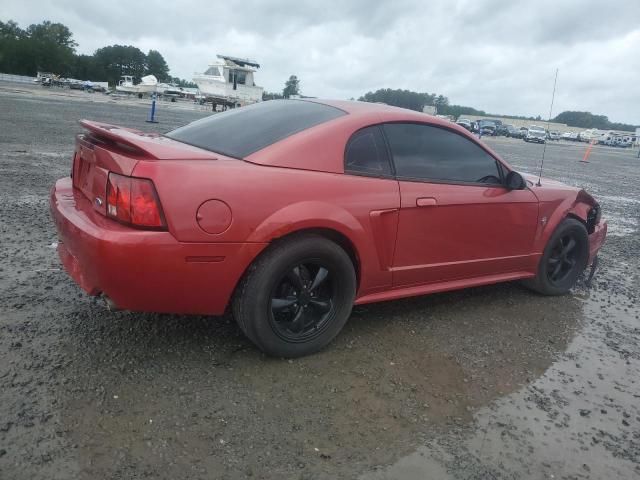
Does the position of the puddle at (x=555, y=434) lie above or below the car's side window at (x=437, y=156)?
below

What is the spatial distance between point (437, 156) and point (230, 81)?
5000 cm

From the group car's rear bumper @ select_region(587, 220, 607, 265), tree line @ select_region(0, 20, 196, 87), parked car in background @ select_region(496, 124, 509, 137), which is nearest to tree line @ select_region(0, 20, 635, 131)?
tree line @ select_region(0, 20, 196, 87)

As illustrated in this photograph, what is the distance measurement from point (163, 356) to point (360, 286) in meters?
1.25

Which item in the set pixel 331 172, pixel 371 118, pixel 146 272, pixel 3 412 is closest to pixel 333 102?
pixel 371 118

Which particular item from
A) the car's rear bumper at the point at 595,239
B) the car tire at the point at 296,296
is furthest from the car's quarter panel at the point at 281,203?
the car's rear bumper at the point at 595,239

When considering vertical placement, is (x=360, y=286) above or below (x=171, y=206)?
below

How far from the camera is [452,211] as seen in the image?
3578 millimetres

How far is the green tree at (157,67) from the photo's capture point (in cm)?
10394

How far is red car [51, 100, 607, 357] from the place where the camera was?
255 centimetres

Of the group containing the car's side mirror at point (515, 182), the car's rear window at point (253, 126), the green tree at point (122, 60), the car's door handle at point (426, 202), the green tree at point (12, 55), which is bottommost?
the car's door handle at point (426, 202)

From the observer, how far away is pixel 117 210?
2.56 m

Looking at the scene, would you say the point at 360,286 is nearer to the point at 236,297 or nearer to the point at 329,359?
the point at 329,359

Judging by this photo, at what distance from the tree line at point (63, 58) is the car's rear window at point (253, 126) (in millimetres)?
88252

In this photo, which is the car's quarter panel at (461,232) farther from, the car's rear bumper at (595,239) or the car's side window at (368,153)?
the car's rear bumper at (595,239)
